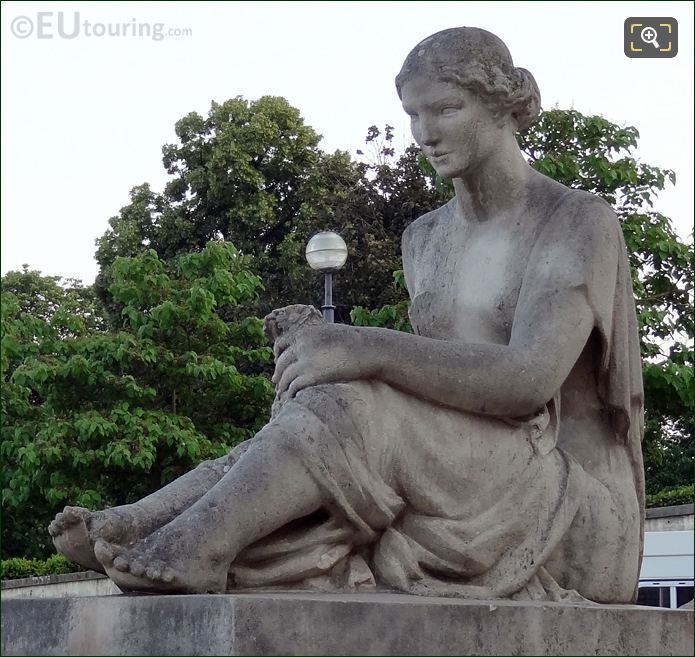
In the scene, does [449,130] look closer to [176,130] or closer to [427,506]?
[427,506]

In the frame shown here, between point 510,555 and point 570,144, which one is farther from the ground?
point 570,144

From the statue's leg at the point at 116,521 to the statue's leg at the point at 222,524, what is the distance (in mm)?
123

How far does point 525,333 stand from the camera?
5.48 meters

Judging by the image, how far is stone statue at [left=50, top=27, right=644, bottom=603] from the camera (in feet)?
16.3

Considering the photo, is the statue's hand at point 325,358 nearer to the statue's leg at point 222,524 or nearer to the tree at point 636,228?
the statue's leg at point 222,524

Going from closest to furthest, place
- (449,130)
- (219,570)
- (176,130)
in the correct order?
(219,570) → (449,130) → (176,130)

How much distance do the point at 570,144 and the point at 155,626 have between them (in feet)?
47.5

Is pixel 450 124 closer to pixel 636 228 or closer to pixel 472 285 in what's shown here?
pixel 472 285

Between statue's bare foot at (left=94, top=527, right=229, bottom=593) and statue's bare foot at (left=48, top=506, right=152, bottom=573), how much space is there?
0.39 feet

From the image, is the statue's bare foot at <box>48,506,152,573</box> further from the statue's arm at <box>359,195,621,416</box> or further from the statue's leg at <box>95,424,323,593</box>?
the statue's arm at <box>359,195,621,416</box>

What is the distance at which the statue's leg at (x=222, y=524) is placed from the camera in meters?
4.73

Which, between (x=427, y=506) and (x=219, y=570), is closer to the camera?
(x=219, y=570)

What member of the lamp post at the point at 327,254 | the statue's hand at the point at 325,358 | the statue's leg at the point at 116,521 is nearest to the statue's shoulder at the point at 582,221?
the statue's hand at the point at 325,358

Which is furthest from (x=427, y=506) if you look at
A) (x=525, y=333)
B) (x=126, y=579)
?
(x=126, y=579)
